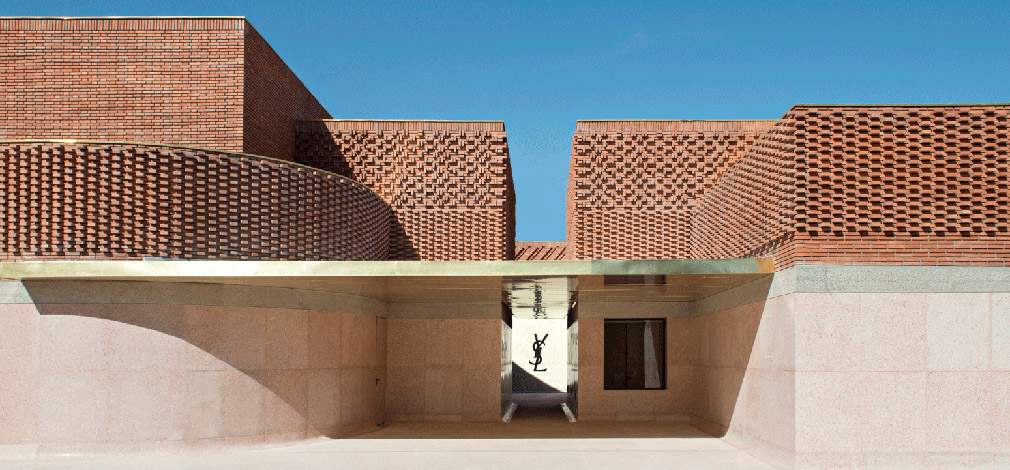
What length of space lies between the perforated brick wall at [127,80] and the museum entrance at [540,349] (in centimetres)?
665

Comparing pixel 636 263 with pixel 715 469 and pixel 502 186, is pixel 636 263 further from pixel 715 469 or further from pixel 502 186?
pixel 502 186

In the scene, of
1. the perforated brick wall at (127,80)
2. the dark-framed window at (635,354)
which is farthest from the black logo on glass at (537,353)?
the perforated brick wall at (127,80)

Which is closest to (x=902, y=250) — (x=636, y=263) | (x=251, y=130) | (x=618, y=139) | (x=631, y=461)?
(x=636, y=263)

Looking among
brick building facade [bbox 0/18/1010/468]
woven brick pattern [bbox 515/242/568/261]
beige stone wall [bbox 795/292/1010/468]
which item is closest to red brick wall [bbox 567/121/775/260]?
brick building facade [bbox 0/18/1010/468]

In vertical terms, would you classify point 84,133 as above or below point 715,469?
above

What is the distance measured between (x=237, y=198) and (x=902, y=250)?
9.72 meters

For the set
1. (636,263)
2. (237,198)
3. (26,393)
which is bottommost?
(26,393)

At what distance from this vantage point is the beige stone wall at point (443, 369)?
19828mm

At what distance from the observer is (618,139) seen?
20000mm

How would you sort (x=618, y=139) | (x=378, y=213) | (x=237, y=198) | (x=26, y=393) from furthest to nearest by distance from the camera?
1. (x=618, y=139)
2. (x=378, y=213)
3. (x=237, y=198)
4. (x=26, y=393)

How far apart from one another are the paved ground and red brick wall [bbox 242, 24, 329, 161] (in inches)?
247

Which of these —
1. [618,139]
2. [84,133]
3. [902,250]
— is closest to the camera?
[902,250]

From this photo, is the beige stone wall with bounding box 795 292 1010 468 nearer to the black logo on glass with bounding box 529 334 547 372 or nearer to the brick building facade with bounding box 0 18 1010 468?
the brick building facade with bounding box 0 18 1010 468

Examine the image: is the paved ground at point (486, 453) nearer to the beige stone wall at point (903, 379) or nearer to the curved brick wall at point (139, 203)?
the beige stone wall at point (903, 379)
